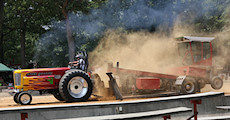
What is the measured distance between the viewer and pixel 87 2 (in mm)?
29188

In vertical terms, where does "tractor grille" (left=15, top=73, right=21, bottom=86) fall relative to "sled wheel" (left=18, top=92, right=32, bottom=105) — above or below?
above

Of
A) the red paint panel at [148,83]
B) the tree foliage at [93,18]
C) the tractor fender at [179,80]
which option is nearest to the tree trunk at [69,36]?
the tree foliage at [93,18]

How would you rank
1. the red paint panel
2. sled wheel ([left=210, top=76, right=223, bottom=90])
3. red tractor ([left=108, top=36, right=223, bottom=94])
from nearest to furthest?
the red paint panel
red tractor ([left=108, top=36, right=223, bottom=94])
sled wheel ([left=210, top=76, right=223, bottom=90])

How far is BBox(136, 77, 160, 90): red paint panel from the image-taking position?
11258 millimetres

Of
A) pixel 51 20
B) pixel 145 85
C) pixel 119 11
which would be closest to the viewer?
pixel 145 85

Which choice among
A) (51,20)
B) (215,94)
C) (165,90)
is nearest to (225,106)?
(165,90)

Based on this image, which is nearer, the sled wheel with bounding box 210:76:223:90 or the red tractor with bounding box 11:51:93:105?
the red tractor with bounding box 11:51:93:105

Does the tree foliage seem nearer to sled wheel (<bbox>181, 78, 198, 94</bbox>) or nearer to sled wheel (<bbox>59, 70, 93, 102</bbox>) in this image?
sled wheel (<bbox>181, 78, 198, 94</bbox>)

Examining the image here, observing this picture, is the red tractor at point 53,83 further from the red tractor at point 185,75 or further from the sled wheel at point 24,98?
the red tractor at point 185,75

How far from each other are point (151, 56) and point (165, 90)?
337 cm

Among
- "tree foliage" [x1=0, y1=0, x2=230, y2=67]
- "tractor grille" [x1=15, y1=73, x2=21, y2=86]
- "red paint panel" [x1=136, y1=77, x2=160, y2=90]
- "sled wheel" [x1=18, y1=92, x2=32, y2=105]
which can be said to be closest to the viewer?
"sled wheel" [x1=18, y1=92, x2=32, y2=105]

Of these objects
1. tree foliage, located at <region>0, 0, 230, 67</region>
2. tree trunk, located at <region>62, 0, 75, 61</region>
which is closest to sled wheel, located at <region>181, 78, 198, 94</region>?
tree foliage, located at <region>0, 0, 230, 67</region>

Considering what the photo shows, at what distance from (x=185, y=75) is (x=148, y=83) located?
1.61 metres

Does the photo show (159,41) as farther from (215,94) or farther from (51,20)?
(51,20)
